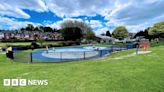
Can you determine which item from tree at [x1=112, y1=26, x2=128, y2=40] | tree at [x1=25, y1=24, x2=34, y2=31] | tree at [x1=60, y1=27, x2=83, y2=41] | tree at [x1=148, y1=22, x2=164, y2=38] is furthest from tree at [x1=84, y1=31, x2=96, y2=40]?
tree at [x1=25, y1=24, x2=34, y2=31]

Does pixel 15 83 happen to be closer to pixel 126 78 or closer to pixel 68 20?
pixel 126 78

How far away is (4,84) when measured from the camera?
306 inches

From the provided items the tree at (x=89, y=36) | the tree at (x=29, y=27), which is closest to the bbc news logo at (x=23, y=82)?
the tree at (x=89, y=36)

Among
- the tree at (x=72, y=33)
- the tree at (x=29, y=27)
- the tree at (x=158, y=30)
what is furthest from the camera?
the tree at (x=29, y=27)

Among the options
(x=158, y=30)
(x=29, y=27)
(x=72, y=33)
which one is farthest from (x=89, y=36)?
(x=29, y=27)

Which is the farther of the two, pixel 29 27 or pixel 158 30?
pixel 29 27

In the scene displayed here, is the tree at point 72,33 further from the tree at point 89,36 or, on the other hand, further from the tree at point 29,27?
the tree at point 29,27

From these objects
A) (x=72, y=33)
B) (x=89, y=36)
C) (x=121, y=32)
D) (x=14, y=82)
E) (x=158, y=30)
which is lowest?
(x=14, y=82)

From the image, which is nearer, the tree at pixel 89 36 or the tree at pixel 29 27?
the tree at pixel 89 36

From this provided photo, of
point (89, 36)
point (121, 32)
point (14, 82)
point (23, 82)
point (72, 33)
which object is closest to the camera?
point (23, 82)

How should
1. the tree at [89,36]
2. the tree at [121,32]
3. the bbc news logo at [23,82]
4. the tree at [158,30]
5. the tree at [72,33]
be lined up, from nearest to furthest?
the bbc news logo at [23,82], the tree at [72,33], the tree at [158,30], the tree at [89,36], the tree at [121,32]

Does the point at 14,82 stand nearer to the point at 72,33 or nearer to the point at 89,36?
the point at 72,33

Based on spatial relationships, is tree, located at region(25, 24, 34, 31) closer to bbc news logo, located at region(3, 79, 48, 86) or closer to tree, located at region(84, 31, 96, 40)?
tree, located at region(84, 31, 96, 40)

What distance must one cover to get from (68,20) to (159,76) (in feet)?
212
